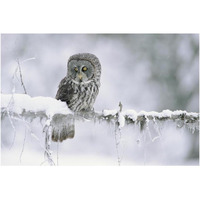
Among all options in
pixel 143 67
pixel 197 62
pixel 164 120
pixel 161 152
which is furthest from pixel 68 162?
pixel 143 67

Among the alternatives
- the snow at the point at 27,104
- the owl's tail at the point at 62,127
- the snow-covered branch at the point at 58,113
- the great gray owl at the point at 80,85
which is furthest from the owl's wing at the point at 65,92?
the snow at the point at 27,104

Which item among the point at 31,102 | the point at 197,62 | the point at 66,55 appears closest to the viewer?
the point at 31,102

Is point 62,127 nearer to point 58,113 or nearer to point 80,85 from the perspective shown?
point 58,113

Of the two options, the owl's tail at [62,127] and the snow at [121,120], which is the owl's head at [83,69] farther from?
the snow at [121,120]

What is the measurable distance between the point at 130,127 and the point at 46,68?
12.0 feet

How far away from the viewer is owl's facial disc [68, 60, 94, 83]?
422 centimetres

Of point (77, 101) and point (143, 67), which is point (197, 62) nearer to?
point (143, 67)

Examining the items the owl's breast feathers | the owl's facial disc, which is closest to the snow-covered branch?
the owl's breast feathers

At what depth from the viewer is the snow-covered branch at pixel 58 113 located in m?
3.24

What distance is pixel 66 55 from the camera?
22.4ft

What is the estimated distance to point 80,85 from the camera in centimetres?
420

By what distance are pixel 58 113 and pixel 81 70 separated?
931mm

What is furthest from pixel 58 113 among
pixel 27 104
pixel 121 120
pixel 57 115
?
pixel 121 120

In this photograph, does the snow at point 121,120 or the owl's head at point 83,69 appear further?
the owl's head at point 83,69
